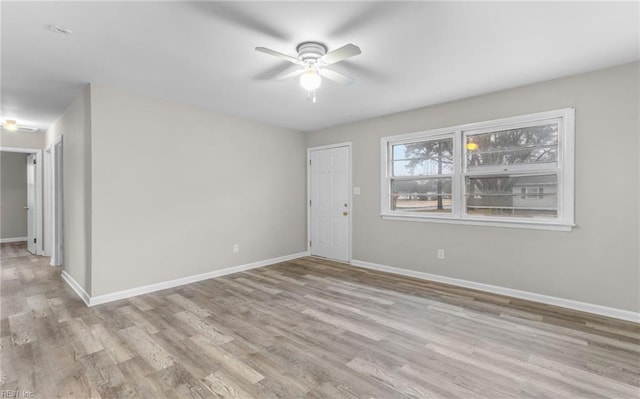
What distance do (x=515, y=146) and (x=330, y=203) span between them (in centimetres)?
302

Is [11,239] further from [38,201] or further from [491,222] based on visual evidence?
[491,222]

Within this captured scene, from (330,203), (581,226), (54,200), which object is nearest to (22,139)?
(54,200)

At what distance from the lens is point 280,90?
359 centimetres

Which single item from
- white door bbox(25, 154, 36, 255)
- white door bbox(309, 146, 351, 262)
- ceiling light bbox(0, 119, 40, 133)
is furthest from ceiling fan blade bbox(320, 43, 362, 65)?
white door bbox(25, 154, 36, 255)

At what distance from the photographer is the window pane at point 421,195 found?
13.8 feet

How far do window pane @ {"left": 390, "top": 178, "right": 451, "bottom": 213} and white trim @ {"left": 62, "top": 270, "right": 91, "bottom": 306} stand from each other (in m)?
4.20

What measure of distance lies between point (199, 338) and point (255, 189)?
9.37 feet

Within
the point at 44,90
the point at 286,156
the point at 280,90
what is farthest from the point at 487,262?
the point at 44,90

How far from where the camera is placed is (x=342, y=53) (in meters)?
2.26

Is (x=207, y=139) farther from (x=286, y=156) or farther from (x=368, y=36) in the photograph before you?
(x=368, y=36)

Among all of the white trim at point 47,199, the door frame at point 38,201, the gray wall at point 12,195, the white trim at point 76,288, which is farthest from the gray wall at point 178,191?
the gray wall at point 12,195

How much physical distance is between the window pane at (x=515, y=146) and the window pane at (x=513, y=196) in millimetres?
212

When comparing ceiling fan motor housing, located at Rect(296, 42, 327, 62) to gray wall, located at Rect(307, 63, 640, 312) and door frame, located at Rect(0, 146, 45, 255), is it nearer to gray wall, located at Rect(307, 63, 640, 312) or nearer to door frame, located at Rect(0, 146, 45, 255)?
gray wall, located at Rect(307, 63, 640, 312)

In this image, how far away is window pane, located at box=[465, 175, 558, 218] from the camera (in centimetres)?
336
